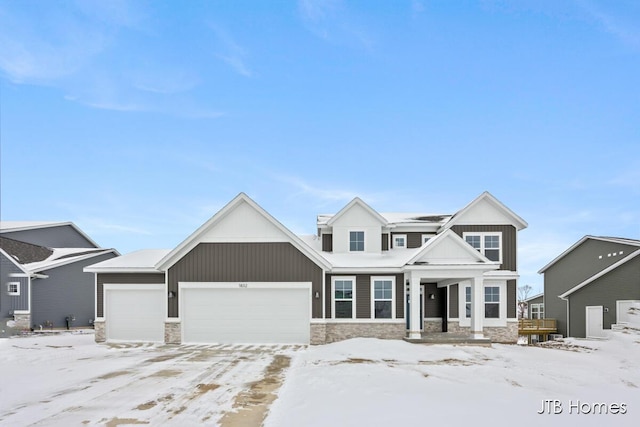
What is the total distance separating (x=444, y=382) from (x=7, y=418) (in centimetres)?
853

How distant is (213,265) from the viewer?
1856cm

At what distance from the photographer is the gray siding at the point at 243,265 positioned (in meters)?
18.4

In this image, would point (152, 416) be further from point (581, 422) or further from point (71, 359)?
point (71, 359)

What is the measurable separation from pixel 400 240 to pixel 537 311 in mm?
22141

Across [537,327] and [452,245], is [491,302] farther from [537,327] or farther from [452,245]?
[537,327]

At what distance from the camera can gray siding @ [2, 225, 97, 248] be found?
32.0 m

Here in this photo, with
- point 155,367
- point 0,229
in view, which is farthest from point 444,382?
point 0,229

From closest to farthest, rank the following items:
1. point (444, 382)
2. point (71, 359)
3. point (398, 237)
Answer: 1. point (444, 382)
2. point (71, 359)
3. point (398, 237)

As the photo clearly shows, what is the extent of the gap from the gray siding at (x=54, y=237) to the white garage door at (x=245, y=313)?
20743mm

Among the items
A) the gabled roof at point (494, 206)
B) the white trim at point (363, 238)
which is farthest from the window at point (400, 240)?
the white trim at point (363, 238)

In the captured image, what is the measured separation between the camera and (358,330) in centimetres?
1841

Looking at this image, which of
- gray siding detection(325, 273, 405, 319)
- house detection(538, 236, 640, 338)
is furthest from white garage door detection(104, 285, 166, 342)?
house detection(538, 236, 640, 338)

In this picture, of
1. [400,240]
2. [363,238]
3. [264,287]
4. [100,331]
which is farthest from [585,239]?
[100,331]

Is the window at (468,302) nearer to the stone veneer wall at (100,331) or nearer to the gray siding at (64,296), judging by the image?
the stone veneer wall at (100,331)
